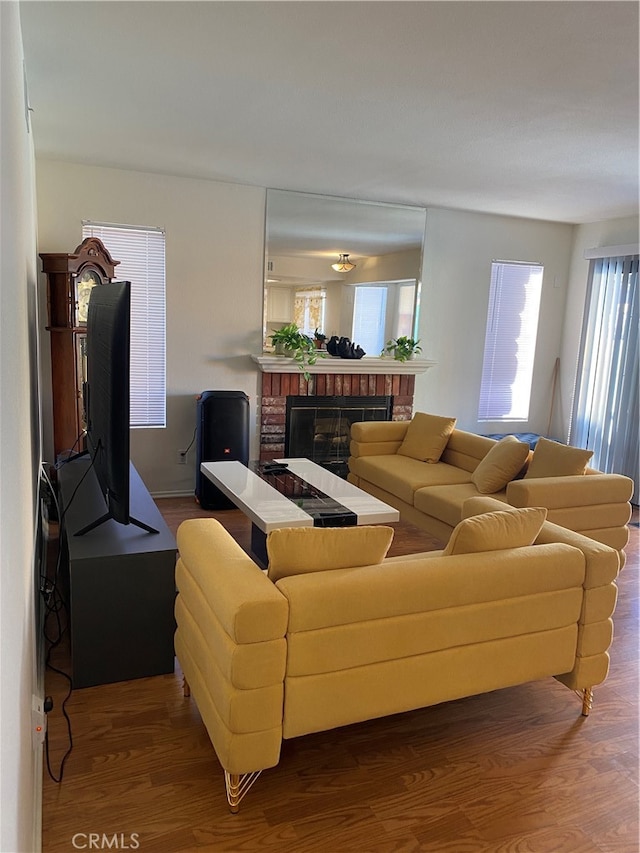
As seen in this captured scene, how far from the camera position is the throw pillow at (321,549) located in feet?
6.46

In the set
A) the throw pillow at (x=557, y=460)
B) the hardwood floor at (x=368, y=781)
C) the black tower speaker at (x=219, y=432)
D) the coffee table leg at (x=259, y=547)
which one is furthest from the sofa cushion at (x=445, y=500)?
the black tower speaker at (x=219, y=432)

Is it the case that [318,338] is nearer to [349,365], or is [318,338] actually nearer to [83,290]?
[349,365]

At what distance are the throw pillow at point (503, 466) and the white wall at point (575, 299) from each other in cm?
274

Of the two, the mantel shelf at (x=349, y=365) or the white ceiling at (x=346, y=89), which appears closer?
the white ceiling at (x=346, y=89)

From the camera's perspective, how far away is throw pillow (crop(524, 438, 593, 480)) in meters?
3.77

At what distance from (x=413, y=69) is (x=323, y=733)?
2681mm

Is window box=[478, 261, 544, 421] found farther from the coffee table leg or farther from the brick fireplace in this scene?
the coffee table leg

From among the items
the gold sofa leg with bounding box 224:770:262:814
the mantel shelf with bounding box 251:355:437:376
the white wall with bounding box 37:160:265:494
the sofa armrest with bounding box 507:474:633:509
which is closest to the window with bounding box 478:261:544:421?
the mantel shelf with bounding box 251:355:437:376

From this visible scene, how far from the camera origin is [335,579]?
193 centimetres

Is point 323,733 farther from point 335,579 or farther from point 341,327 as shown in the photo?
point 341,327

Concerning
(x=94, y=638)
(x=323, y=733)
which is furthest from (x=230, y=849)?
(x=94, y=638)

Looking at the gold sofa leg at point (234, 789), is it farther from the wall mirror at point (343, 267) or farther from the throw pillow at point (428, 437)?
the wall mirror at point (343, 267)

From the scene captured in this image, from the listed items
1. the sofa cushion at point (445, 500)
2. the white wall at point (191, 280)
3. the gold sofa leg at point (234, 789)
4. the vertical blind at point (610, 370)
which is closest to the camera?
the gold sofa leg at point (234, 789)

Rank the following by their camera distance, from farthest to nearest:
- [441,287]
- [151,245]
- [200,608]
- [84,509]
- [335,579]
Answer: [441,287]
[151,245]
[84,509]
[200,608]
[335,579]
